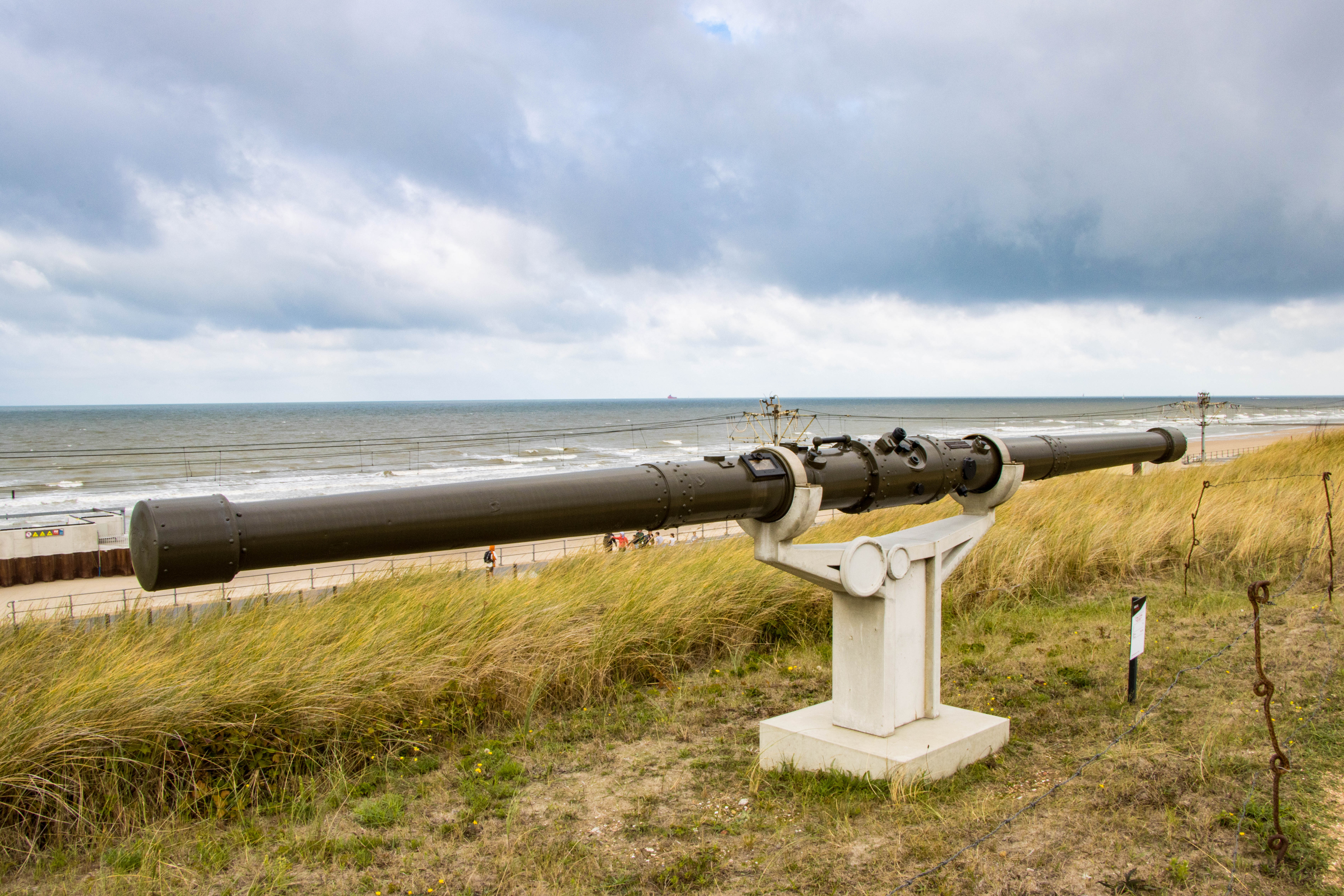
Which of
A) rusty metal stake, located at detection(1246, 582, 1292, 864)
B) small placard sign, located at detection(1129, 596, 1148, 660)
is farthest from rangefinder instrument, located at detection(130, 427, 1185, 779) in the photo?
rusty metal stake, located at detection(1246, 582, 1292, 864)

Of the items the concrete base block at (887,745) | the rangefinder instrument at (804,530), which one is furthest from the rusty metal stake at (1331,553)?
the concrete base block at (887,745)

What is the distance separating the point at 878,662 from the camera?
187 inches

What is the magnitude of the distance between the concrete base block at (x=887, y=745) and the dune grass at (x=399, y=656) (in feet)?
5.52

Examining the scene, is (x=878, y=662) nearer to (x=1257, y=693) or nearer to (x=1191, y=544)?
(x=1257, y=693)

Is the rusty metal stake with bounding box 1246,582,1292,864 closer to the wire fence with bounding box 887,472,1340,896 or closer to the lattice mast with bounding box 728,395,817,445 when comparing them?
the wire fence with bounding box 887,472,1340,896

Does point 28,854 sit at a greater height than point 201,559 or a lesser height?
lesser

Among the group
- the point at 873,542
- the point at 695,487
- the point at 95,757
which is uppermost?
the point at 695,487

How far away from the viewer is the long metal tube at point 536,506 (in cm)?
296

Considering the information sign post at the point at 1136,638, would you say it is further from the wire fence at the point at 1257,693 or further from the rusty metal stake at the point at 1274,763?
the rusty metal stake at the point at 1274,763

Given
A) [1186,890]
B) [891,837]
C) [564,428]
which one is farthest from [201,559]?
[564,428]

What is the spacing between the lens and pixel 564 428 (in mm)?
99438

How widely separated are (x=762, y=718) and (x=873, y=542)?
181 centimetres

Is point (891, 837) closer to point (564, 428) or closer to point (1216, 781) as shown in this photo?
point (1216, 781)

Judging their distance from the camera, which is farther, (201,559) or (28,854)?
(28,854)
